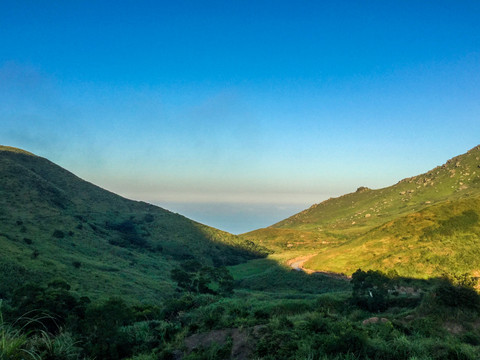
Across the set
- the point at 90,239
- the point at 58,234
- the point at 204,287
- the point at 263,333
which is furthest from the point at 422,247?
the point at 90,239

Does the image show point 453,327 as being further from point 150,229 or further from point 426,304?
point 150,229

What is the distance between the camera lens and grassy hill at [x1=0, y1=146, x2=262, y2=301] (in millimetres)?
55156

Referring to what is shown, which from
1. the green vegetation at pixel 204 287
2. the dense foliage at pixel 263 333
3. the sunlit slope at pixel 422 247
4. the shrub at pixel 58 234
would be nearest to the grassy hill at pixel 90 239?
the shrub at pixel 58 234

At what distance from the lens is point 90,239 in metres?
92.9

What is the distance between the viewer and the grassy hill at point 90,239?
181 ft

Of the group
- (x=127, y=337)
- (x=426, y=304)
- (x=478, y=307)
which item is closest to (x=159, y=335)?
(x=127, y=337)

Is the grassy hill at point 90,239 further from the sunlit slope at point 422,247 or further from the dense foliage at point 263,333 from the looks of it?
the sunlit slope at point 422,247

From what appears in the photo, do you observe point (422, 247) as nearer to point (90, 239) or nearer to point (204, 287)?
point (204, 287)

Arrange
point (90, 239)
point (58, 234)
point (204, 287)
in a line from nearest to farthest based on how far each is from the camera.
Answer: point (204, 287)
point (58, 234)
point (90, 239)

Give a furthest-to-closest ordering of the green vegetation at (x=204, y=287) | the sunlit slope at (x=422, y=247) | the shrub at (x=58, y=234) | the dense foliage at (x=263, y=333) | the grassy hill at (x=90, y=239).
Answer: the shrub at (x=58, y=234) → the grassy hill at (x=90, y=239) → the sunlit slope at (x=422, y=247) → the green vegetation at (x=204, y=287) → the dense foliage at (x=263, y=333)

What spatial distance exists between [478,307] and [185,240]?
118 metres

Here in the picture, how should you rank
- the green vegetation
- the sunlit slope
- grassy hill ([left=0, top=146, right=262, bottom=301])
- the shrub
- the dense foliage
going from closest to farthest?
1. the dense foliage
2. the green vegetation
3. the sunlit slope
4. grassy hill ([left=0, top=146, right=262, bottom=301])
5. the shrub

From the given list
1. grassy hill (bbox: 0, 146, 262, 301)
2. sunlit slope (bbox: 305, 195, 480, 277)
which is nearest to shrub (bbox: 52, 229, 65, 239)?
grassy hill (bbox: 0, 146, 262, 301)

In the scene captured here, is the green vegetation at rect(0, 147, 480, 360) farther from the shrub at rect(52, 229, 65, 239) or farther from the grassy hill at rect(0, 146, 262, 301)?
the grassy hill at rect(0, 146, 262, 301)
